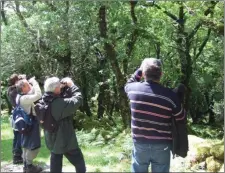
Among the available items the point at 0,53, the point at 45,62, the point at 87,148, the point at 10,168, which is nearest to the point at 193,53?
the point at 45,62

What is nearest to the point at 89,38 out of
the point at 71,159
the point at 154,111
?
the point at 71,159

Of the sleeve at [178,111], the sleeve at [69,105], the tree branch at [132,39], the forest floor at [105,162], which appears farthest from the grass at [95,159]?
the tree branch at [132,39]

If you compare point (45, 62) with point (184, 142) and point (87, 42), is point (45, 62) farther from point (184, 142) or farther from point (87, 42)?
point (184, 142)

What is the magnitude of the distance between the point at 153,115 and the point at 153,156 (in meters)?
0.45

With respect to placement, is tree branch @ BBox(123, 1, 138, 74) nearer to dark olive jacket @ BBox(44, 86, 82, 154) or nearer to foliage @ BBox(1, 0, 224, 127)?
foliage @ BBox(1, 0, 224, 127)

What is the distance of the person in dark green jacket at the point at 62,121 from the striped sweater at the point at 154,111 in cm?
95

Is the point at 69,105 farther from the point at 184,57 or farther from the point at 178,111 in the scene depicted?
the point at 184,57

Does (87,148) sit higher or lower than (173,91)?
lower

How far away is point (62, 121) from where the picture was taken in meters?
4.63

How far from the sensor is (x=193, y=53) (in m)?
19.9

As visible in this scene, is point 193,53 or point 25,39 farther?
point 193,53

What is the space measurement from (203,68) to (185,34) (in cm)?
408

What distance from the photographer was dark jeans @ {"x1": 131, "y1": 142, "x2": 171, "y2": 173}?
3859 millimetres

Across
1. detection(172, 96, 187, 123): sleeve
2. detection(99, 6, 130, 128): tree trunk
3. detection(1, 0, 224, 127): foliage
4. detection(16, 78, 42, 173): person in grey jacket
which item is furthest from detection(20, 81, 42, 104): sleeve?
detection(99, 6, 130, 128): tree trunk
